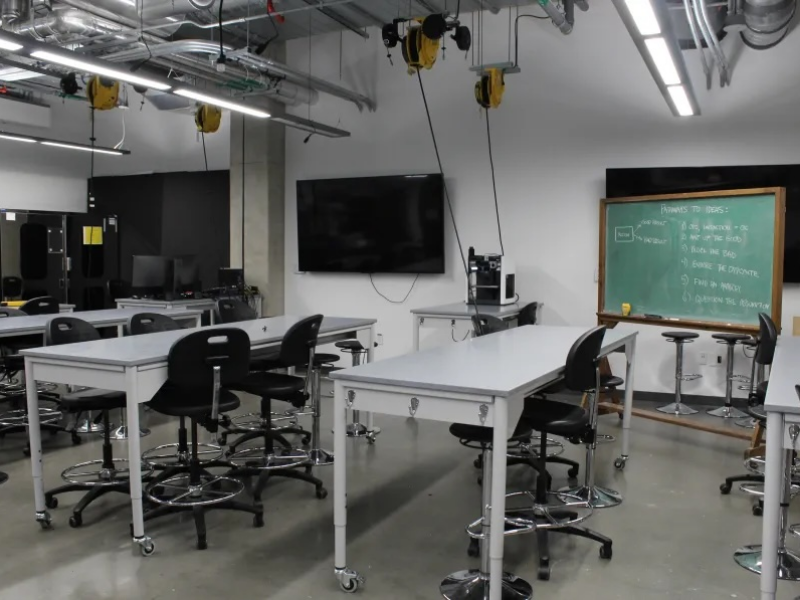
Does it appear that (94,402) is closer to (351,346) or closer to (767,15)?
(351,346)

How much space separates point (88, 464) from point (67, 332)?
80 cm

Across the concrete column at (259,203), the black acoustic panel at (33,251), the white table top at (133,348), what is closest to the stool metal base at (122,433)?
the white table top at (133,348)

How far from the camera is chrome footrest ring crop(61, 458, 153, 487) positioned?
372 centimetres

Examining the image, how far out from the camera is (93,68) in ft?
14.0

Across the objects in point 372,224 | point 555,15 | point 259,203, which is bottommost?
point 372,224

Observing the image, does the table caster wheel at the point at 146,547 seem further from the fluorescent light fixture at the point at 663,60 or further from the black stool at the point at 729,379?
the black stool at the point at 729,379

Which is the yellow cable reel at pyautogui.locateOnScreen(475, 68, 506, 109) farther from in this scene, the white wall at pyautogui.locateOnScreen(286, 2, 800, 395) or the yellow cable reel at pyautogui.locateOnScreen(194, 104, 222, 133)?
the yellow cable reel at pyautogui.locateOnScreen(194, 104, 222, 133)

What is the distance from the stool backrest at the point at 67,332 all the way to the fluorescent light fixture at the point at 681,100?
4283 millimetres

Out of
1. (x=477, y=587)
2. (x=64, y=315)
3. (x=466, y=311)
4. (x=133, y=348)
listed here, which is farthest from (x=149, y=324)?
(x=477, y=587)

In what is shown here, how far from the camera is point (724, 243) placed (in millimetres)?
5023

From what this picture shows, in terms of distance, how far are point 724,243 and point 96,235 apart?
773 cm

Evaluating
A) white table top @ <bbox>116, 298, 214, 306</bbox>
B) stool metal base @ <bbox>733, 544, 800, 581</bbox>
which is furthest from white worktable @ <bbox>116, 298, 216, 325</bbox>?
stool metal base @ <bbox>733, 544, 800, 581</bbox>

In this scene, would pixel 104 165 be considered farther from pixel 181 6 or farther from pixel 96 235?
pixel 181 6

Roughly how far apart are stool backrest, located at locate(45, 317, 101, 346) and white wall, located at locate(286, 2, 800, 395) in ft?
11.4
